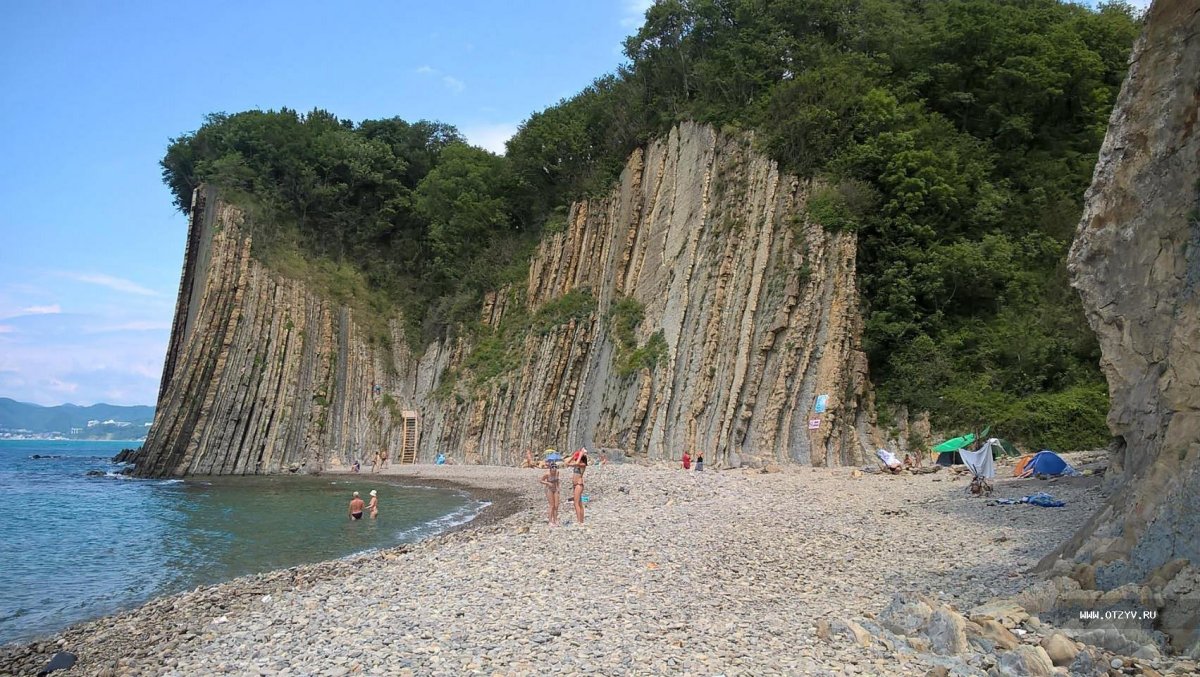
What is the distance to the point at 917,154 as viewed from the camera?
27516 mm

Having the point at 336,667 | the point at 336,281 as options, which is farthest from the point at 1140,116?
the point at 336,281

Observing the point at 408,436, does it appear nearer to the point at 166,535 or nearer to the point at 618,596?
the point at 166,535

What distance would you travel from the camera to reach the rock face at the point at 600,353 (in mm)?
25719

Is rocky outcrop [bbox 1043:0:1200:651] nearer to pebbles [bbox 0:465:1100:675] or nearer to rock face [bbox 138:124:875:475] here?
pebbles [bbox 0:465:1100:675]

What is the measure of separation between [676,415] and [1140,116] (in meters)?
20.4

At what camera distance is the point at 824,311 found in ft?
84.9

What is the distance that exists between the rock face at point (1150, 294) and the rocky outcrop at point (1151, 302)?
2cm

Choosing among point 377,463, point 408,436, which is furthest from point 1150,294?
point 408,436

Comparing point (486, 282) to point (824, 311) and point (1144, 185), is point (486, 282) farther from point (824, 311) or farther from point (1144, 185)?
point (1144, 185)

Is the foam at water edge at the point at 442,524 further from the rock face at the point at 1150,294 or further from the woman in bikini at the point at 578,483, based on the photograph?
the rock face at the point at 1150,294

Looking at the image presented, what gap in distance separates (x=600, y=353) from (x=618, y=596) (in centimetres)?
2687

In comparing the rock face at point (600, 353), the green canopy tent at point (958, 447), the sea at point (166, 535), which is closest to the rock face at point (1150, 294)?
the green canopy tent at point (958, 447)

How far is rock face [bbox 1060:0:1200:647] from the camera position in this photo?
708cm

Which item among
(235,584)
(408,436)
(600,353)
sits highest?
(600,353)
